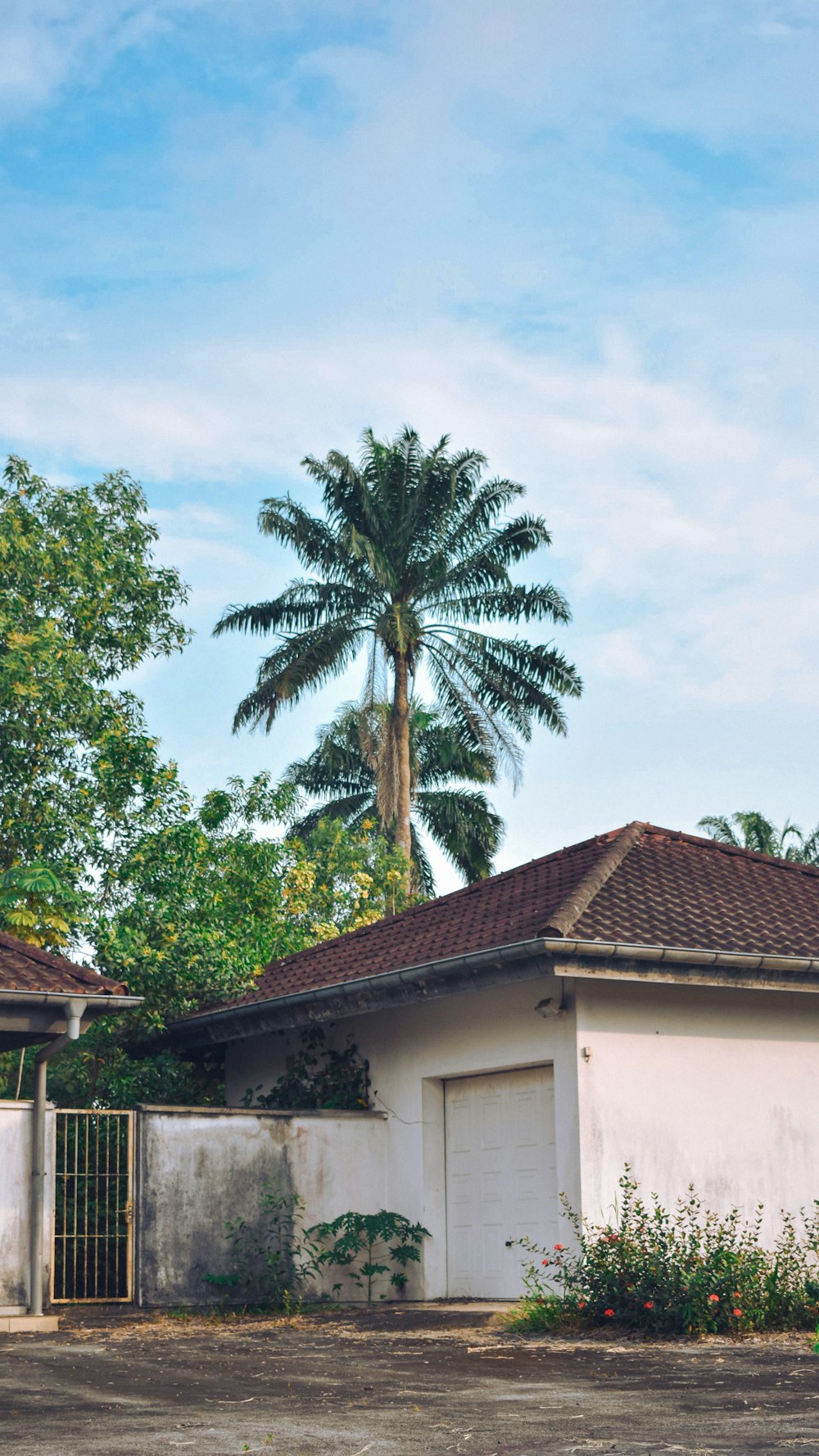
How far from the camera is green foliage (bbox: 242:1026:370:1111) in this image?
54.5 feet

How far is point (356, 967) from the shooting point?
16859 millimetres

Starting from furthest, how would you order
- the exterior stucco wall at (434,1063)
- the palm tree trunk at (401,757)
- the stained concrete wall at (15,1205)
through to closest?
the palm tree trunk at (401,757) → the exterior stucco wall at (434,1063) → the stained concrete wall at (15,1205)

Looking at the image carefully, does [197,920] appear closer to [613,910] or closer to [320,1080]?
[320,1080]

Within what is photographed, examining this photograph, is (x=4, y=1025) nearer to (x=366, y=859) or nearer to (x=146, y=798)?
(x=146, y=798)

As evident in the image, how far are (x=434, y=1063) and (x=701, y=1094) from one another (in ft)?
9.38

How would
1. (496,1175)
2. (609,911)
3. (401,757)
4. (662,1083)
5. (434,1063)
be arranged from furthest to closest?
1. (401,757)
2. (434,1063)
3. (496,1175)
4. (609,911)
5. (662,1083)

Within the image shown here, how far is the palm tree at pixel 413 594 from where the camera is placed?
111ft

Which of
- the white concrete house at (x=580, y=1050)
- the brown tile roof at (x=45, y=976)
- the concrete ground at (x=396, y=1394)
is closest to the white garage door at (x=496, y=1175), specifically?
the white concrete house at (x=580, y=1050)

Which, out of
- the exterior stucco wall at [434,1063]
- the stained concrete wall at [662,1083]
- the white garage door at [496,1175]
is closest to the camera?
the stained concrete wall at [662,1083]

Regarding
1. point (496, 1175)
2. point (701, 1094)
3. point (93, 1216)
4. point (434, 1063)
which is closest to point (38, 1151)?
point (93, 1216)

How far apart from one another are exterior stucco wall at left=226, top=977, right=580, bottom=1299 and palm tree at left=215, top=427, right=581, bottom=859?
1730 centimetres

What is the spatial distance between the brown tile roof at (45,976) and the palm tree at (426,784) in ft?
70.8

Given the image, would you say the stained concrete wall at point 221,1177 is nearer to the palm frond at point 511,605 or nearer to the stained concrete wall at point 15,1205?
the stained concrete wall at point 15,1205

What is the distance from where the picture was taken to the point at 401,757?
3328 centimetres
